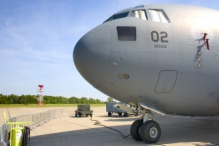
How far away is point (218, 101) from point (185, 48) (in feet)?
9.22

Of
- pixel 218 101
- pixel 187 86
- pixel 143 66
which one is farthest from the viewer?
pixel 218 101

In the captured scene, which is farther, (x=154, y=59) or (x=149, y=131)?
(x=149, y=131)

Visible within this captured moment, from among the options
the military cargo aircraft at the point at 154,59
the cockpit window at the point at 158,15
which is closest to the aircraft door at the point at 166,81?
the military cargo aircraft at the point at 154,59

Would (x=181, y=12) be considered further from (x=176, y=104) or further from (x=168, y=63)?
(x=176, y=104)

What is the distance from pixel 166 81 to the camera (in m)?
8.55

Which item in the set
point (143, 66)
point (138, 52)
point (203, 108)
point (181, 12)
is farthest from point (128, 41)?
point (203, 108)

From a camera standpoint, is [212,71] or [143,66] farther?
[212,71]

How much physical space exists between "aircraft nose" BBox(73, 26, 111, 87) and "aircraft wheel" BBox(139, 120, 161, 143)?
2.45 meters

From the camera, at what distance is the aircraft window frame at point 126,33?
27.3 feet

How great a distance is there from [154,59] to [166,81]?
98 cm

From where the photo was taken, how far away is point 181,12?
9.24 meters

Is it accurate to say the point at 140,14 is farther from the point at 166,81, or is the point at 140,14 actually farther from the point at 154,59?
the point at 166,81

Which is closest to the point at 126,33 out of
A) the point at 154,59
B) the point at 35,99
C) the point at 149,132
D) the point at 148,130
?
the point at 154,59

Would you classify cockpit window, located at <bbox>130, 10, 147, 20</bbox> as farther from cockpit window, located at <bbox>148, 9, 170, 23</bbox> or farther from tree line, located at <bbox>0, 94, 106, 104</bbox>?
tree line, located at <bbox>0, 94, 106, 104</bbox>
